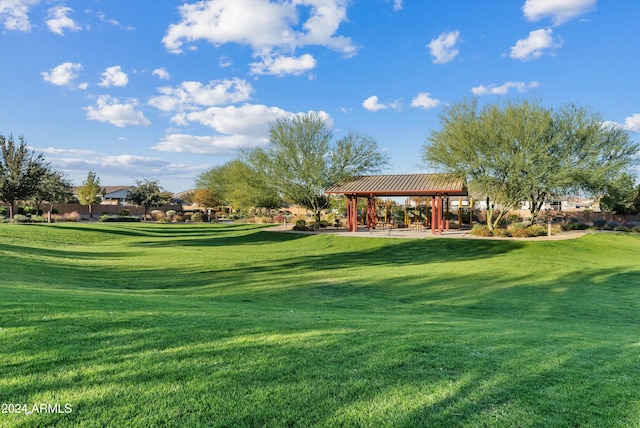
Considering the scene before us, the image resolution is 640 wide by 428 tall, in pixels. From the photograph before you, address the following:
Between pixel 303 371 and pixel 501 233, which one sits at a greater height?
pixel 501 233

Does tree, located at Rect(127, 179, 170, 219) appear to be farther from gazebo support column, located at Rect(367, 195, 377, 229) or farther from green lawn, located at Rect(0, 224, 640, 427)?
green lawn, located at Rect(0, 224, 640, 427)

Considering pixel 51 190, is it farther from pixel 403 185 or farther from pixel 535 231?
pixel 535 231

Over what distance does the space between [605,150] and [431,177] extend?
11320mm

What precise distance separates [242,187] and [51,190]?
17643mm

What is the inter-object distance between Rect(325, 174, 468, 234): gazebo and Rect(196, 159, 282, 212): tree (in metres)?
7.40

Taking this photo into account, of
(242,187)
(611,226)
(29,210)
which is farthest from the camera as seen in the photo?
(29,210)

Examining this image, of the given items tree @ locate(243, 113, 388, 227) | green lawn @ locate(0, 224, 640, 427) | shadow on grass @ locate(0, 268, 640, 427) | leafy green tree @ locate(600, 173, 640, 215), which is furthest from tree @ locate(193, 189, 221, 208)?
shadow on grass @ locate(0, 268, 640, 427)

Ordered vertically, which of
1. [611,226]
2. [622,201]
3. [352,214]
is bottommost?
[611,226]

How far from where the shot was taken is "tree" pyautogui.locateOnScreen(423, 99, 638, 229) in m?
25.4

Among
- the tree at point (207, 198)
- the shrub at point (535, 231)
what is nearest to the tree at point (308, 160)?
the shrub at point (535, 231)

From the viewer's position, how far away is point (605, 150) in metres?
27.9

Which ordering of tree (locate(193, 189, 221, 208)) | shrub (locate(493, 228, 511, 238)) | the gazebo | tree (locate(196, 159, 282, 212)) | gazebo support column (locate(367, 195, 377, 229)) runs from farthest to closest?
1. tree (locate(193, 189, 221, 208))
2. tree (locate(196, 159, 282, 212))
3. gazebo support column (locate(367, 195, 377, 229))
4. the gazebo
5. shrub (locate(493, 228, 511, 238))

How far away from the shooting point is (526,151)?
25188mm

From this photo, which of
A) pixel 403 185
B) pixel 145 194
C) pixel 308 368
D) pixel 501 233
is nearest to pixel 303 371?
pixel 308 368
